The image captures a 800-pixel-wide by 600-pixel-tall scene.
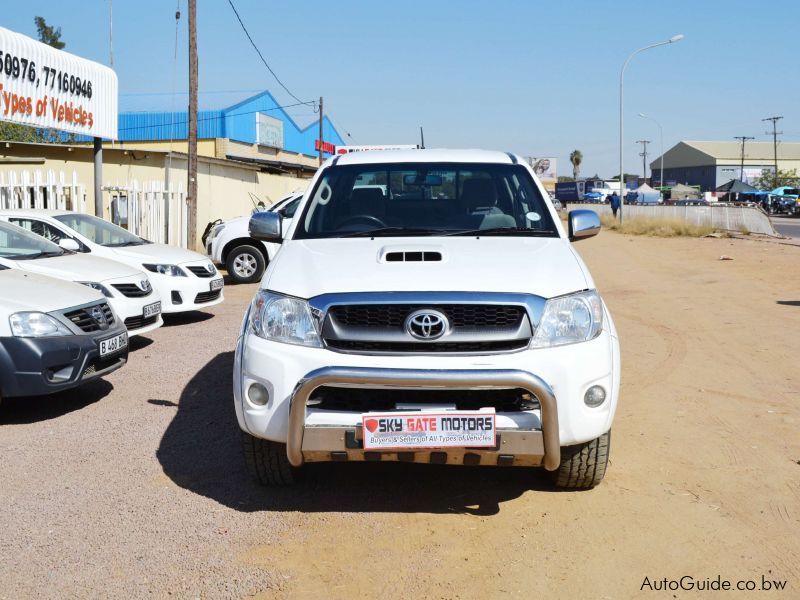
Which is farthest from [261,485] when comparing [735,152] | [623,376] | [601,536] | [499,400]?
[735,152]

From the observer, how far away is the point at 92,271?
8875 mm

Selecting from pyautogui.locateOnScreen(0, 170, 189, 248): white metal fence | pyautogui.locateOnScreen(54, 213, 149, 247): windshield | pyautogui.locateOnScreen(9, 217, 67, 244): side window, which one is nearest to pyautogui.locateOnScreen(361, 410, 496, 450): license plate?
pyautogui.locateOnScreen(9, 217, 67, 244): side window

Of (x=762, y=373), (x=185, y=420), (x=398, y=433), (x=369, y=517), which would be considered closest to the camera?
(x=398, y=433)

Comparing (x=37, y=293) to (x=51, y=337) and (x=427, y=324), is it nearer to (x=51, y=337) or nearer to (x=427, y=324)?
(x=51, y=337)

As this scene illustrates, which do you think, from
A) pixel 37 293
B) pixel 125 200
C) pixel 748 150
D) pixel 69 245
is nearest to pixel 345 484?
pixel 37 293

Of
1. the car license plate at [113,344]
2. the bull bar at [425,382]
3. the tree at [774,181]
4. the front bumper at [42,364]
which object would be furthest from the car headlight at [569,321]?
the tree at [774,181]

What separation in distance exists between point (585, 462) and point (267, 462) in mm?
1622

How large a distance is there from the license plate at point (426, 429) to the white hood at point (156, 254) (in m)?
7.52

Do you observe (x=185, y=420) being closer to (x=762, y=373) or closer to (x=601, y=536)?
(x=601, y=536)

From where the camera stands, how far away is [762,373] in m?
7.45

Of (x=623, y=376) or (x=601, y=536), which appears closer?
(x=601, y=536)

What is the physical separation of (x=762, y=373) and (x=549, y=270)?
4.08 meters

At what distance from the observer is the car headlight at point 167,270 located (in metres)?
10.7

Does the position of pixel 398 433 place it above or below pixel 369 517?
above
